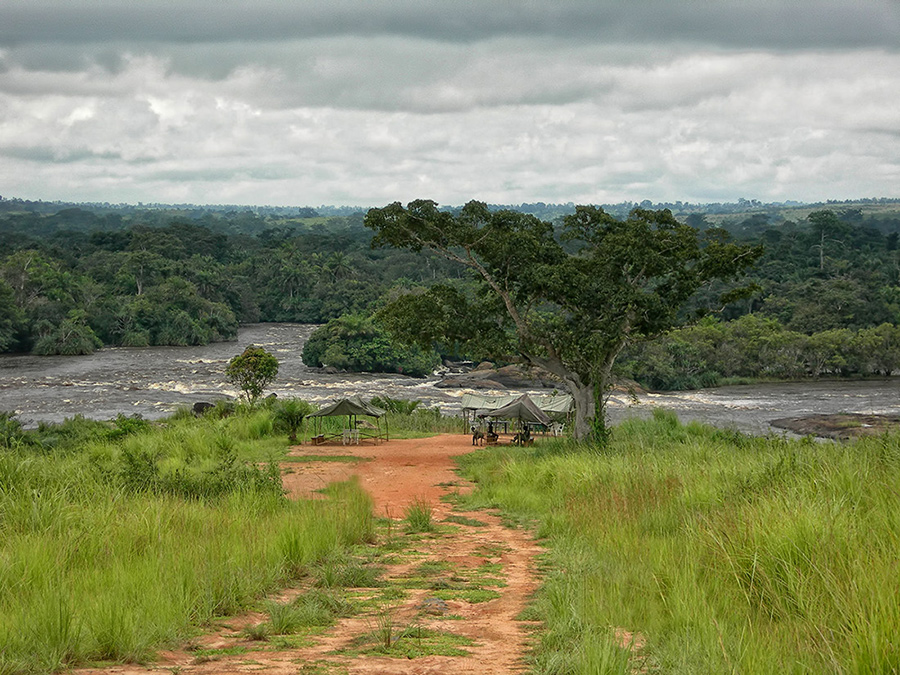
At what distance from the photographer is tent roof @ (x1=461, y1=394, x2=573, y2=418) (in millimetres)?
30812

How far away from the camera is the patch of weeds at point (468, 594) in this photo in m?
7.87

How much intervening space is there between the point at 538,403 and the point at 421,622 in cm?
2505

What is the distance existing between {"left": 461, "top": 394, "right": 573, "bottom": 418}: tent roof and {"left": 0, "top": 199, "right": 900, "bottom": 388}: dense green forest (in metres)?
17.1

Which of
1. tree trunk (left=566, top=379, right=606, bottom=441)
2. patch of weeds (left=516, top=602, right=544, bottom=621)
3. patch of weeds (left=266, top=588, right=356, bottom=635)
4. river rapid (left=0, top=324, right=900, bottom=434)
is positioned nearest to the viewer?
patch of weeds (left=266, top=588, right=356, bottom=635)

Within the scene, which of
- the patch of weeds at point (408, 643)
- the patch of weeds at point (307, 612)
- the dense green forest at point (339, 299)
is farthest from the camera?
the dense green forest at point (339, 299)

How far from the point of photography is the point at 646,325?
23609 millimetres

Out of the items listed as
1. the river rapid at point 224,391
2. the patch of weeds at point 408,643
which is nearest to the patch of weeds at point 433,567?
the patch of weeds at point 408,643

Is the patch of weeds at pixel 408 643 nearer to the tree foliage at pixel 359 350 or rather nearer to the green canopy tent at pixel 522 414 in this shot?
the green canopy tent at pixel 522 414

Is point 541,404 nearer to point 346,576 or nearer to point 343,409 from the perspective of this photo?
point 343,409

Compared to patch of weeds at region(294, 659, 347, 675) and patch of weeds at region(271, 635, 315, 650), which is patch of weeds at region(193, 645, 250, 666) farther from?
patch of weeds at region(294, 659, 347, 675)

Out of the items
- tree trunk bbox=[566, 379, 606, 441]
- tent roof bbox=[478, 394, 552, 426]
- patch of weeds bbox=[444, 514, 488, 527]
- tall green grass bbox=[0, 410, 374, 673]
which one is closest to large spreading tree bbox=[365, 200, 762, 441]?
tree trunk bbox=[566, 379, 606, 441]

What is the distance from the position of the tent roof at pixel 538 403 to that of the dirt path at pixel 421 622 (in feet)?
57.1

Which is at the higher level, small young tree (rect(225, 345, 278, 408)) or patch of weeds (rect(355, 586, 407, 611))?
patch of weeds (rect(355, 586, 407, 611))

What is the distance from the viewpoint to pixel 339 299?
86438mm
